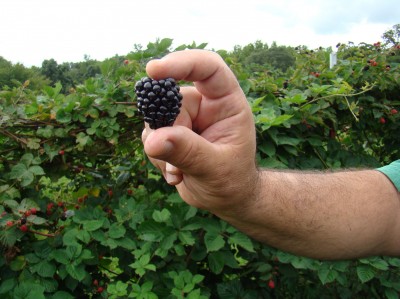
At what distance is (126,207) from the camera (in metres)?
1.73

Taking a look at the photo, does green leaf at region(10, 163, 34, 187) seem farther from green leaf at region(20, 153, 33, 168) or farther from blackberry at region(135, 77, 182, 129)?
blackberry at region(135, 77, 182, 129)

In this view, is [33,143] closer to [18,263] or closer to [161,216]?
[18,263]

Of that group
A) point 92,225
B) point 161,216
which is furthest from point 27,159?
point 161,216

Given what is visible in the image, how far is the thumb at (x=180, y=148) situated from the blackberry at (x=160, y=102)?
0.12 feet

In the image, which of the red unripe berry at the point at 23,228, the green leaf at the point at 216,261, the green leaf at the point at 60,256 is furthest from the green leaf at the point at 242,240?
the red unripe berry at the point at 23,228

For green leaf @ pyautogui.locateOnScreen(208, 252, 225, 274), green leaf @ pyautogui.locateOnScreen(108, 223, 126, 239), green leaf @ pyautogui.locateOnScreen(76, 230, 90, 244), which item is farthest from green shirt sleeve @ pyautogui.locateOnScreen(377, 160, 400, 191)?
green leaf @ pyautogui.locateOnScreen(76, 230, 90, 244)

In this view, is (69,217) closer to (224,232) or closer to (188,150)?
(224,232)

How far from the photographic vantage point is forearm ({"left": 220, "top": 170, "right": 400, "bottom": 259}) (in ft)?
3.70

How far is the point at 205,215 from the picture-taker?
168 centimetres

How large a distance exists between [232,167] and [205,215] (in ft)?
2.60

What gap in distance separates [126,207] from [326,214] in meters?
0.84

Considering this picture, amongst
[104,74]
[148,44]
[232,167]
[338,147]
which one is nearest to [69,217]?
[104,74]

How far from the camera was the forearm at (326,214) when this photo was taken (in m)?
1.13

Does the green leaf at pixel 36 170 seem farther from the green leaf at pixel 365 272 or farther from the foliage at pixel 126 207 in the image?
the green leaf at pixel 365 272
